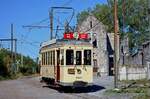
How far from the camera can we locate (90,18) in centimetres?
7644

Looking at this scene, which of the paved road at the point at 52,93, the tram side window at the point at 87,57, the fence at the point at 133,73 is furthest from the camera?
the fence at the point at 133,73

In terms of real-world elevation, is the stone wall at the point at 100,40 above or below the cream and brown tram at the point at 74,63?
above

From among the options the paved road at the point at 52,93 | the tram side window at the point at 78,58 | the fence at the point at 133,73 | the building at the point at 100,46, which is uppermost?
the building at the point at 100,46

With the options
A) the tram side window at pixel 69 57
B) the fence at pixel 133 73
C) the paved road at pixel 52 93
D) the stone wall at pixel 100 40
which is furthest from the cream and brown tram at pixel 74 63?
the stone wall at pixel 100 40

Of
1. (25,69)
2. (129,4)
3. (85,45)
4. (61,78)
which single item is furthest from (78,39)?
(129,4)

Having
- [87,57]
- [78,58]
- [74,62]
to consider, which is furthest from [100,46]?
[74,62]

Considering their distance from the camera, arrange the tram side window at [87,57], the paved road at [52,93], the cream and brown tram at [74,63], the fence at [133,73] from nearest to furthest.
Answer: the paved road at [52,93]
the cream and brown tram at [74,63]
the tram side window at [87,57]
the fence at [133,73]

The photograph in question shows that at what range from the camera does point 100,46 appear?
74.2 metres

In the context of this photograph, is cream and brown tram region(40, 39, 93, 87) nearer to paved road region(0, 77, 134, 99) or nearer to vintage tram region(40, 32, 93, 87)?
vintage tram region(40, 32, 93, 87)

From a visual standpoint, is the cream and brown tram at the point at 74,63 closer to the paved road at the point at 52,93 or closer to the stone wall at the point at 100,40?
the paved road at the point at 52,93

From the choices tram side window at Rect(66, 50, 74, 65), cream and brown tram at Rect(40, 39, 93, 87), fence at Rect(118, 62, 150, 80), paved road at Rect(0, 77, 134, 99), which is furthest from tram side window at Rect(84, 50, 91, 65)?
fence at Rect(118, 62, 150, 80)

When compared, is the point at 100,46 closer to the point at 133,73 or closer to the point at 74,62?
the point at 133,73

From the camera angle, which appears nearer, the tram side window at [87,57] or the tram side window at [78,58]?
the tram side window at [78,58]

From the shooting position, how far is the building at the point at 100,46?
7306 cm
